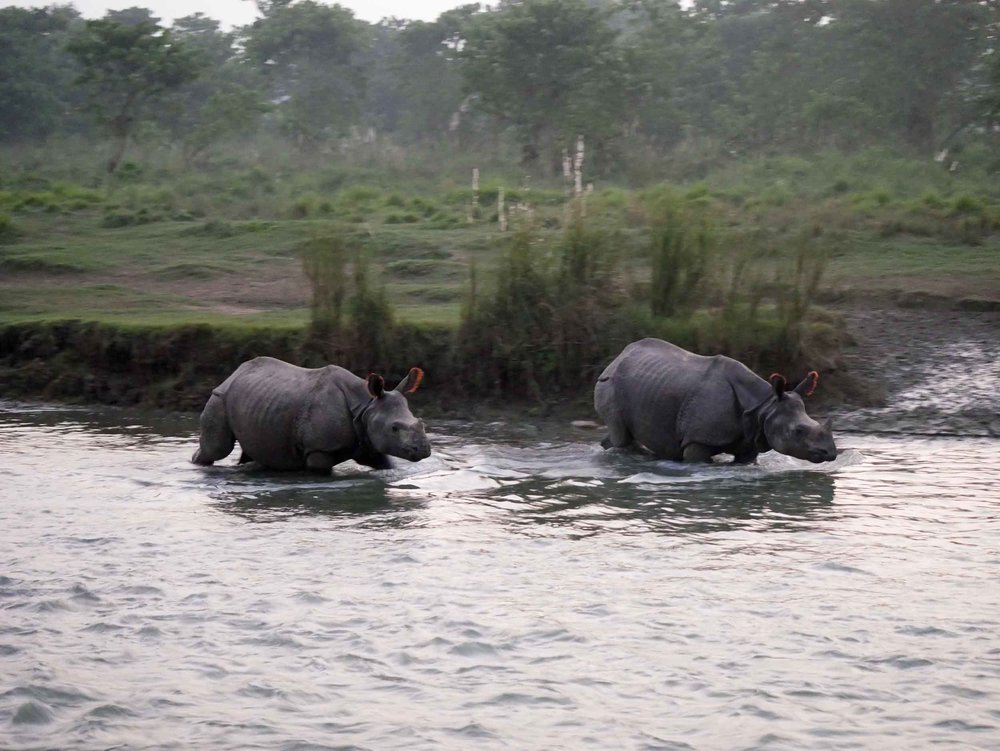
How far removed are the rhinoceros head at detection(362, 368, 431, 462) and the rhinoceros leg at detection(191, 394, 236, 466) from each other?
1.14m

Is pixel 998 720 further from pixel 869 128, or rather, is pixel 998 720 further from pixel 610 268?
pixel 869 128

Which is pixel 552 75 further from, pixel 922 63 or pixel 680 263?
pixel 680 263

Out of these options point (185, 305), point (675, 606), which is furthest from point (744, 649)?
point (185, 305)

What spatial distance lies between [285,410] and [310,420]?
9.1 inches

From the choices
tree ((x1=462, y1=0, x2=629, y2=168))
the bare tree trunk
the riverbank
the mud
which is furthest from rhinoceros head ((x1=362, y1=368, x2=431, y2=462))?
the bare tree trunk

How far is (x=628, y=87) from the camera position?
113 feet

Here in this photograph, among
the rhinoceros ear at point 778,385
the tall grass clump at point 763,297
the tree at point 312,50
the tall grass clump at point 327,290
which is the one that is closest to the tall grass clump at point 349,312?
the tall grass clump at point 327,290

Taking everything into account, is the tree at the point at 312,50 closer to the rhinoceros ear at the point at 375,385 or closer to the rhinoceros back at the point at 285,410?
the rhinoceros back at the point at 285,410

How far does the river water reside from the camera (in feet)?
20.0

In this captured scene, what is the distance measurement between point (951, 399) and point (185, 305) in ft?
28.0

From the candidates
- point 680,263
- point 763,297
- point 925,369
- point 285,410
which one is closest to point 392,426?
point 285,410

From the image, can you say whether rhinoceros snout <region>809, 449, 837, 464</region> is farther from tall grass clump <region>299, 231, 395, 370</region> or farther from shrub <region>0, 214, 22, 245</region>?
shrub <region>0, 214, 22, 245</region>

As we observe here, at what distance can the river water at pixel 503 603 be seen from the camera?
239 inches

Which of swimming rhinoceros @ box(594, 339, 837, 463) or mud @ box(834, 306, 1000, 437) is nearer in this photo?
swimming rhinoceros @ box(594, 339, 837, 463)
